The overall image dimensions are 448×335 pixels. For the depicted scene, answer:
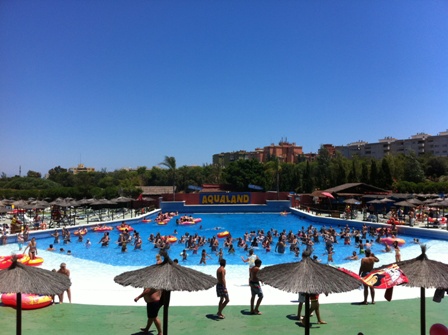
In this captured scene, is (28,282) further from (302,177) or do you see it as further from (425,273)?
(302,177)

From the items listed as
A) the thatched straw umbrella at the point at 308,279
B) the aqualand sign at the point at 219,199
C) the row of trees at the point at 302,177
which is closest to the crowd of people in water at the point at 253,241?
the thatched straw umbrella at the point at 308,279

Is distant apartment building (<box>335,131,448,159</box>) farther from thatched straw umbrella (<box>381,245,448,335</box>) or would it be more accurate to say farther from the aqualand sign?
thatched straw umbrella (<box>381,245,448,335</box>)

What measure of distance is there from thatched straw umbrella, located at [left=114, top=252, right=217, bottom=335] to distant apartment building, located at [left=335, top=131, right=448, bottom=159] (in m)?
104

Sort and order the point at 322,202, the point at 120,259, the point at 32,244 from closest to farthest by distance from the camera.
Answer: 1. the point at 32,244
2. the point at 120,259
3. the point at 322,202

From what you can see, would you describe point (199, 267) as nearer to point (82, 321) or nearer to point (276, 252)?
point (276, 252)

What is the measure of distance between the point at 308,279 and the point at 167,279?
7.34ft

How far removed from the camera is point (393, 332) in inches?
300

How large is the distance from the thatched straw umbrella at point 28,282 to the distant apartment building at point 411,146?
105 meters

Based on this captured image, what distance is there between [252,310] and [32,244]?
39.4ft

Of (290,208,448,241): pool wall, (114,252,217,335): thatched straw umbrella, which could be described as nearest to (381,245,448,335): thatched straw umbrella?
(114,252,217,335): thatched straw umbrella

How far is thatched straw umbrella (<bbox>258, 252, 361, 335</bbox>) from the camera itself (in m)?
5.73

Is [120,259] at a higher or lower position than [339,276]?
lower

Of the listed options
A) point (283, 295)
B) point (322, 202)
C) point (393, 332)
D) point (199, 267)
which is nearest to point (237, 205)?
point (322, 202)

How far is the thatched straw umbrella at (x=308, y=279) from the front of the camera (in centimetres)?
573
